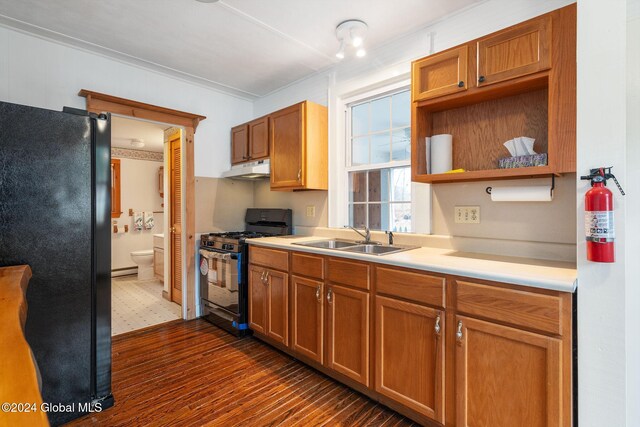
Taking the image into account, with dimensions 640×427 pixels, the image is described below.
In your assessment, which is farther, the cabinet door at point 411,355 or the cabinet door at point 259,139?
the cabinet door at point 259,139

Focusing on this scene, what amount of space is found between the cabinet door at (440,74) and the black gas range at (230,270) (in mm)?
1814

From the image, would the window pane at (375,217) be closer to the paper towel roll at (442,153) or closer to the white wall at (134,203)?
the paper towel roll at (442,153)

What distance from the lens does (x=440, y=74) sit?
6.31 ft

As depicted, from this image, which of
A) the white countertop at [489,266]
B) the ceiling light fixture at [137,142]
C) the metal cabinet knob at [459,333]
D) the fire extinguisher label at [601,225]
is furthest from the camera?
the ceiling light fixture at [137,142]

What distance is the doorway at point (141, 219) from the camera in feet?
12.6

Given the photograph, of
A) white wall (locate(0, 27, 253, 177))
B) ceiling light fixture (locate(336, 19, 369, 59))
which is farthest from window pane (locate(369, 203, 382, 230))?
white wall (locate(0, 27, 253, 177))

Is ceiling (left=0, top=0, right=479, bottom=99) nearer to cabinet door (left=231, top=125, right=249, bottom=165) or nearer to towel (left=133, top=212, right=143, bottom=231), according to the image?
cabinet door (left=231, top=125, right=249, bottom=165)

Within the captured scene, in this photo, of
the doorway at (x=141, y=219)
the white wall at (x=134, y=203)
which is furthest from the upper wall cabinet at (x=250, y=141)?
the white wall at (x=134, y=203)

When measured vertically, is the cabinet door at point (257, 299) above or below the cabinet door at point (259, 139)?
below

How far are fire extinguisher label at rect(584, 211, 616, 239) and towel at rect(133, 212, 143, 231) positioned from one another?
6.20m

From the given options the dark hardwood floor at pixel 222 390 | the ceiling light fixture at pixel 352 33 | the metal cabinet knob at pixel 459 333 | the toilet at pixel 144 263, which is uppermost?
the ceiling light fixture at pixel 352 33

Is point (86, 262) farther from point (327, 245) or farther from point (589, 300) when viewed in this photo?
point (589, 300)

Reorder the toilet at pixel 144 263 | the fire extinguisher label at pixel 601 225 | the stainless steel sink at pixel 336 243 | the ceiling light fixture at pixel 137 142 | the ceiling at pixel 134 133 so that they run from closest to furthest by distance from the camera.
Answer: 1. the fire extinguisher label at pixel 601 225
2. the stainless steel sink at pixel 336 243
3. the ceiling at pixel 134 133
4. the ceiling light fixture at pixel 137 142
5. the toilet at pixel 144 263

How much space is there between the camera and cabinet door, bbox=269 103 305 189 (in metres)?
2.84
